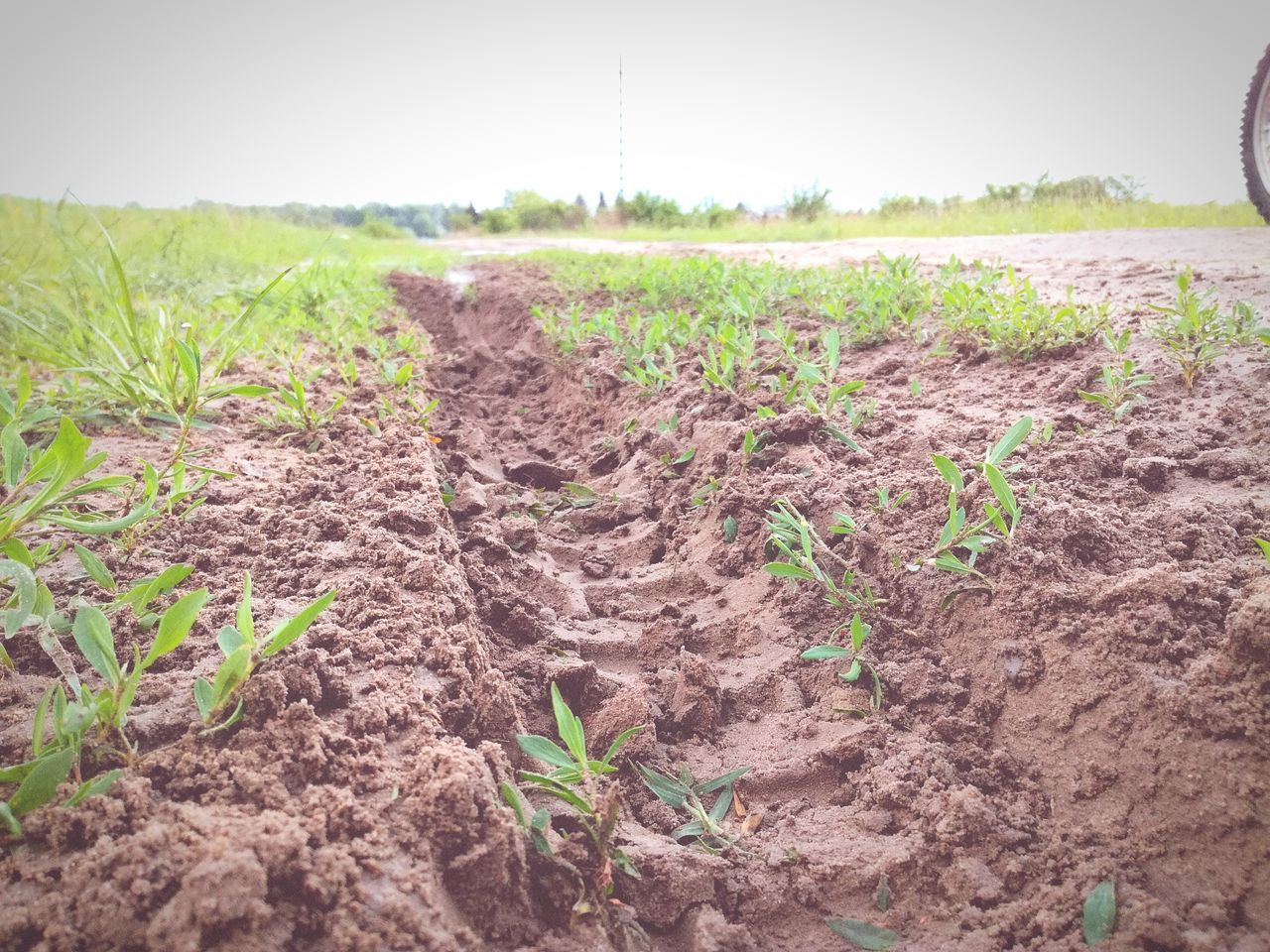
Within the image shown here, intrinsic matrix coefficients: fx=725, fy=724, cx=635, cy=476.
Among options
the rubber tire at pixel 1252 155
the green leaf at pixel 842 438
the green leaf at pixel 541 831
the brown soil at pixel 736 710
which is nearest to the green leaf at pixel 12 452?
the brown soil at pixel 736 710

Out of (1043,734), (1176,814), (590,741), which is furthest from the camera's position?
(590,741)

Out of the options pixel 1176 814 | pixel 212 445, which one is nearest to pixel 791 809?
pixel 1176 814

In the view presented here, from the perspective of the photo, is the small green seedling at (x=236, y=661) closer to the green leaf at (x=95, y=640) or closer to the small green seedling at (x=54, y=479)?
the green leaf at (x=95, y=640)

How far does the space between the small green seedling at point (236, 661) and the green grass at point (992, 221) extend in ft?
21.5

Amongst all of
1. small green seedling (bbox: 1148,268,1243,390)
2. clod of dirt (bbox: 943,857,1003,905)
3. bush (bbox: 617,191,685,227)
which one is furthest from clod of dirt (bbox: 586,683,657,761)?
bush (bbox: 617,191,685,227)

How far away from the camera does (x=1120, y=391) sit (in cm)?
216

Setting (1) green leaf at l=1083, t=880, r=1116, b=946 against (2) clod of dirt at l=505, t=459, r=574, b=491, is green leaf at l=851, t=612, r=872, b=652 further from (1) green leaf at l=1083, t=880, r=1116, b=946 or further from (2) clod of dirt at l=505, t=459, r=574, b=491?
(2) clod of dirt at l=505, t=459, r=574, b=491

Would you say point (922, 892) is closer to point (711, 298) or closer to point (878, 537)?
point (878, 537)

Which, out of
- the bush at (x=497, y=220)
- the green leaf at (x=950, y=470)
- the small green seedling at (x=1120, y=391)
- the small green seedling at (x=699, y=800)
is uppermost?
the bush at (x=497, y=220)

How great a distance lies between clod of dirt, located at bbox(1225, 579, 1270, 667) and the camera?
1176 millimetres

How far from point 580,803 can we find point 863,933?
48cm

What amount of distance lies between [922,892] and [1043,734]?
1.29ft

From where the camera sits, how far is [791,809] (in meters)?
1.36

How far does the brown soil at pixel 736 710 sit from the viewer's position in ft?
2.97
